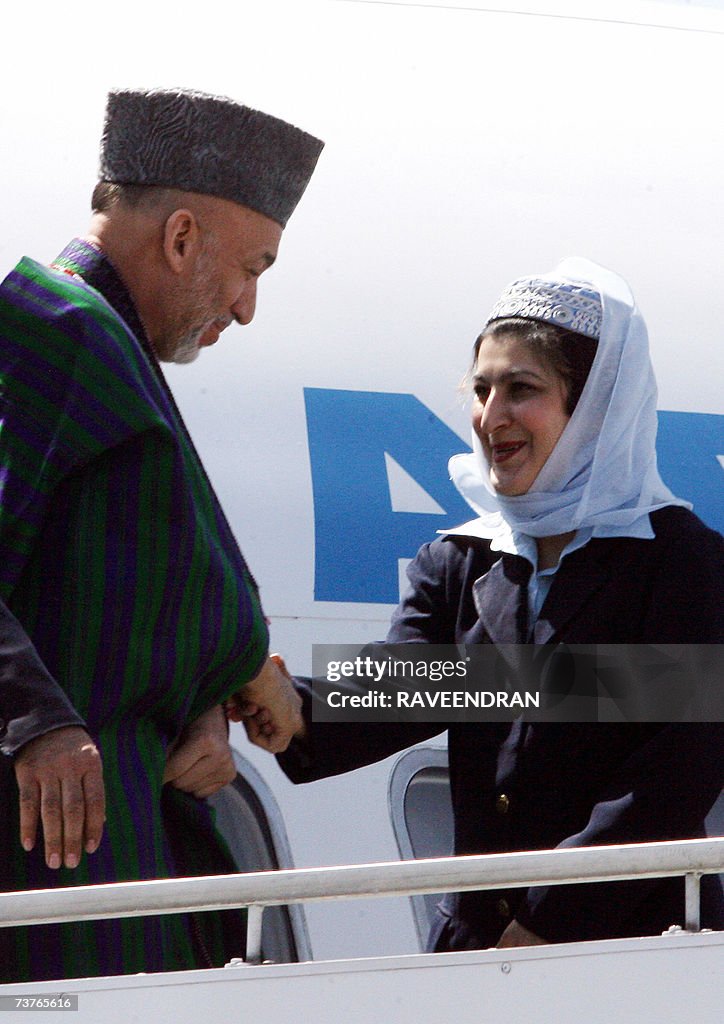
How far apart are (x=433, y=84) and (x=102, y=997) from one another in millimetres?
1983

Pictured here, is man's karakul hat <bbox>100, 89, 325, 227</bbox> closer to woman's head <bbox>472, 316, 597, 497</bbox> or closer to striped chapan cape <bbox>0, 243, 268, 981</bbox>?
striped chapan cape <bbox>0, 243, 268, 981</bbox>

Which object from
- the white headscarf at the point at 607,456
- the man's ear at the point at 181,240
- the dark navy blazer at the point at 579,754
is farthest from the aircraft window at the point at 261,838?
the man's ear at the point at 181,240

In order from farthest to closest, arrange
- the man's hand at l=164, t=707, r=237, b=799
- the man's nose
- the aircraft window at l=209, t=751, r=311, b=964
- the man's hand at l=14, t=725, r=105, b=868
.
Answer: the aircraft window at l=209, t=751, r=311, b=964
the man's nose
the man's hand at l=164, t=707, r=237, b=799
the man's hand at l=14, t=725, r=105, b=868

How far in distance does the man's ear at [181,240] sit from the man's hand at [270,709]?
61cm

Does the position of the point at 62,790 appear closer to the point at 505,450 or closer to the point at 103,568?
the point at 103,568

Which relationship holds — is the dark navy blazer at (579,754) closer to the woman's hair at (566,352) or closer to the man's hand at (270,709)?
the man's hand at (270,709)

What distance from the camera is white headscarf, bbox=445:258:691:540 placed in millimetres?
2270

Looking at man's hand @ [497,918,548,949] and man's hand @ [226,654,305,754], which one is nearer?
man's hand @ [497,918,548,949]

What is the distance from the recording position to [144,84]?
2906mm

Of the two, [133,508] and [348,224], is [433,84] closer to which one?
[348,224]

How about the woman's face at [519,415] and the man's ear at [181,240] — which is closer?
the man's ear at [181,240]

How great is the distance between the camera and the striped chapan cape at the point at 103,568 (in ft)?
6.12

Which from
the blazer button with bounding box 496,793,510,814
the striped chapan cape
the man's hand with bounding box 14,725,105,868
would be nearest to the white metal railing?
the man's hand with bounding box 14,725,105,868

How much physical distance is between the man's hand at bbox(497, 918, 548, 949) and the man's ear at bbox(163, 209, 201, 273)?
3.45ft
